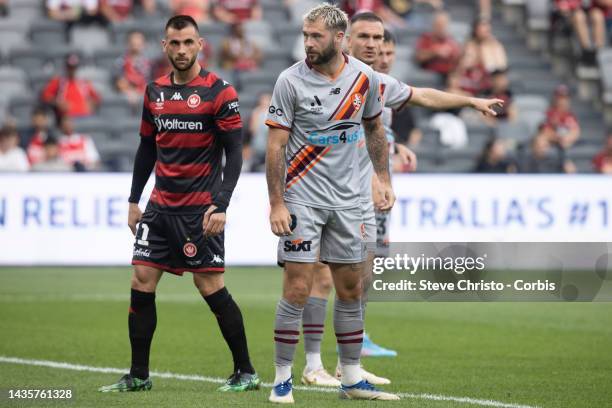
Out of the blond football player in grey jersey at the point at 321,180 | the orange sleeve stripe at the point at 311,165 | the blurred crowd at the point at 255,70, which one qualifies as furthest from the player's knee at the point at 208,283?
the blurred crowd at the point at 255,70

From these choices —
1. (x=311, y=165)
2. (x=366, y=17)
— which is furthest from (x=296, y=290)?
(x=366, y=17)

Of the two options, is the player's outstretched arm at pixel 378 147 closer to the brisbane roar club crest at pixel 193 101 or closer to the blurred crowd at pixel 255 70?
the brisbane roar club crest at pixel 193 101

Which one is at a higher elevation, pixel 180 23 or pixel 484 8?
pixel 484 8

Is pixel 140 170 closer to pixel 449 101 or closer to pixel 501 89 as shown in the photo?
pixel 449 101

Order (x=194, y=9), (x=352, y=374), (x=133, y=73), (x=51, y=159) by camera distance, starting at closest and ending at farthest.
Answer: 1. (x=352, y=374)
2. (x=51, y=159)
3. (x=133, y=73)
4. (x=194, y=9)

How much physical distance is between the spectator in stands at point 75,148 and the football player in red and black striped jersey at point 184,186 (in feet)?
37.8

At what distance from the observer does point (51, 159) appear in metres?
19.0

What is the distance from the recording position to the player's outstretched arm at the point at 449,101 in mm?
8594

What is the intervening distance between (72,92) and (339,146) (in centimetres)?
1419

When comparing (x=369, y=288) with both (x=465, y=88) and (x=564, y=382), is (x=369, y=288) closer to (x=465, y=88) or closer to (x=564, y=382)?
(x=564, y=382)

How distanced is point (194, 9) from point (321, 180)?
52.4ft

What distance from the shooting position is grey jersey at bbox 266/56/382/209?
7641mm

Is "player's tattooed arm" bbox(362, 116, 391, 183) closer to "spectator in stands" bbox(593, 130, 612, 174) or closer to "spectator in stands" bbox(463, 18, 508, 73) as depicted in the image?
"spectator in stands" bbox(593, 130, 612, 174)

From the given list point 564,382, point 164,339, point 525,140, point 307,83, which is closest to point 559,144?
point 525,140
